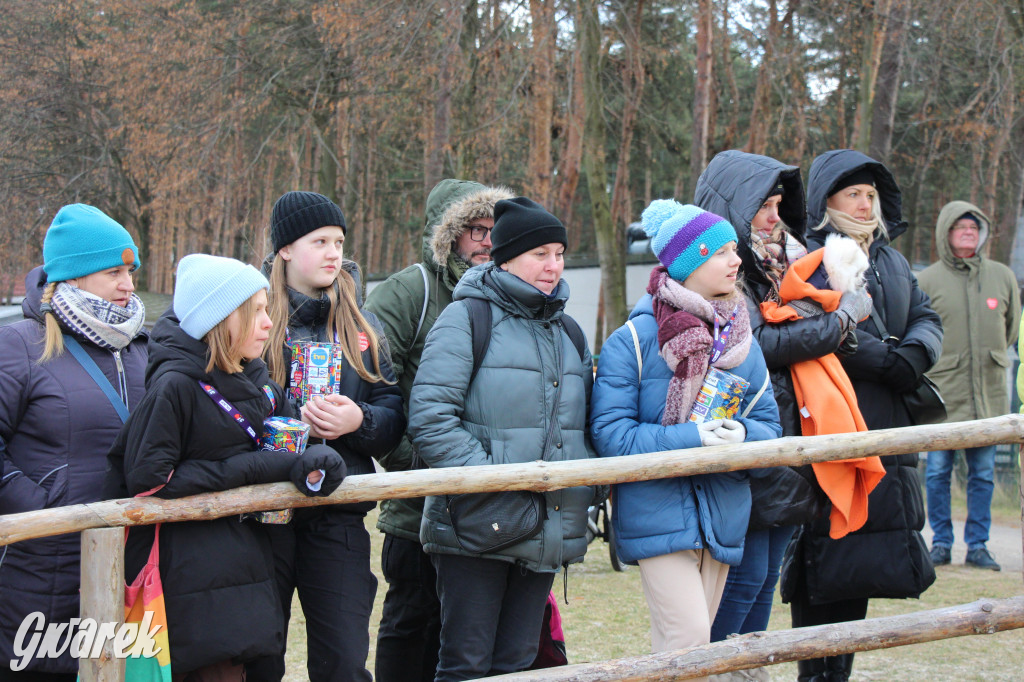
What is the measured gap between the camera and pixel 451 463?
3100 mm

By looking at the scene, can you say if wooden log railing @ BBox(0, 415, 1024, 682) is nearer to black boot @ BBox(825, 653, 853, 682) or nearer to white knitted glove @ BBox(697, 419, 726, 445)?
white knitted glove @ BBox(697, 419, 726, 445)

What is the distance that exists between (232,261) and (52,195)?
56.4 feet

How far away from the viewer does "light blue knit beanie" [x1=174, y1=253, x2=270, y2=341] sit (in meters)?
2.84

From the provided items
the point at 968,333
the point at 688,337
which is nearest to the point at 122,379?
the point at 688,337

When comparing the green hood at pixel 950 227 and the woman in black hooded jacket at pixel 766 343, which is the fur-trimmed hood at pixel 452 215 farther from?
the green hood at pixel 950 227

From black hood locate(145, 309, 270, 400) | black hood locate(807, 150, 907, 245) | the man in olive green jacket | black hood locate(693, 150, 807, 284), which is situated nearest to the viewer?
black hood locate(145, 309, 270, 400)

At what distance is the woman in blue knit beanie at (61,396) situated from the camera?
9.36 ft

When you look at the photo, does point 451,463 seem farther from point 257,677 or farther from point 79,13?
point 79,13

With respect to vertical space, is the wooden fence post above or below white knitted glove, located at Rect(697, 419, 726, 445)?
below

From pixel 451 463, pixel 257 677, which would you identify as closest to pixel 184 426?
pixel 451 463

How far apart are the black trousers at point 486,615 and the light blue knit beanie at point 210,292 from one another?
1.08 metres

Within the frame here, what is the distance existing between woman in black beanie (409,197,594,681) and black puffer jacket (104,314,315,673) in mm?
566

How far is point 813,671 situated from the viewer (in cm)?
414

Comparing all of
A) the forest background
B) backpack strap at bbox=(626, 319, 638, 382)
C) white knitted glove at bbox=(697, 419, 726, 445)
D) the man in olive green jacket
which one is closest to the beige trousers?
white knitted glove at bbox=(697, 419, 726, 445)
